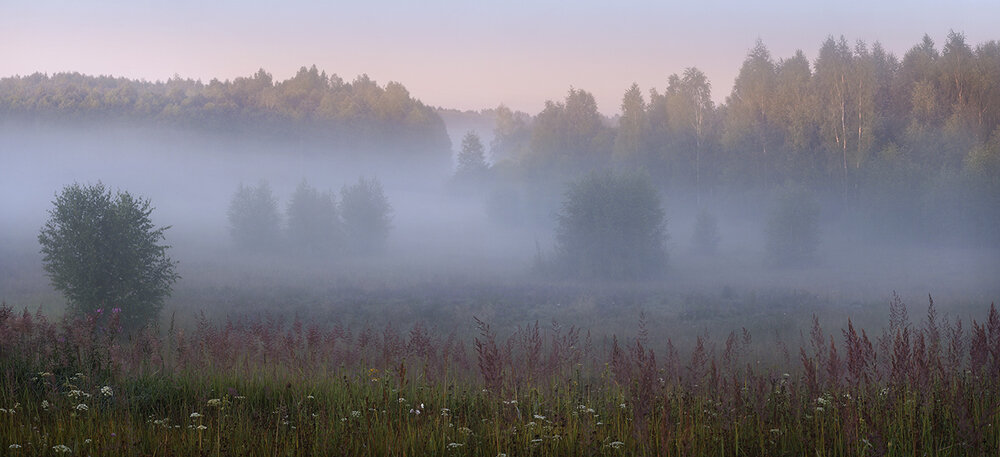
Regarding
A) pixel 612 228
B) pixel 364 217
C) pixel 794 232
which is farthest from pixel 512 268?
pixel 794 232

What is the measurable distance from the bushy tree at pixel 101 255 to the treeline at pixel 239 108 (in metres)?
82.5

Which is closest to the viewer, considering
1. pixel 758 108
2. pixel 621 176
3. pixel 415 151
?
pixel 621 176

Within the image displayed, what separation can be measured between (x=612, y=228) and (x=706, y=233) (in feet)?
43.9

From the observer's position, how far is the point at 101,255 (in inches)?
786

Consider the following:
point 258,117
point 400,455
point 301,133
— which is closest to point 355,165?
point 301,133

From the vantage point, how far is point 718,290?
3938cm

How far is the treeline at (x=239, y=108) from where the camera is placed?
99.5 meters

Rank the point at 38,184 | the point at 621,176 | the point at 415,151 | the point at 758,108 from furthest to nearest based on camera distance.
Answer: the point at 415,151 < the point at 38,184 < the point at 758,108 < the point at 621,176

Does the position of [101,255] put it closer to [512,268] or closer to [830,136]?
[512,268]

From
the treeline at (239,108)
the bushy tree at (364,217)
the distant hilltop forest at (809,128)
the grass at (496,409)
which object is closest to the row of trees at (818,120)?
the distant hilltop forest at (809,128)

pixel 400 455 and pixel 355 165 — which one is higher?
pixel 355 165

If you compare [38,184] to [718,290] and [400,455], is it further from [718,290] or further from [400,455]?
[400,455]

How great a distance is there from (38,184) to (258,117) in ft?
105

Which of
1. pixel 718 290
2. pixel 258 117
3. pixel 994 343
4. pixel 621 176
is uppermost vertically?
pixel 258 117
